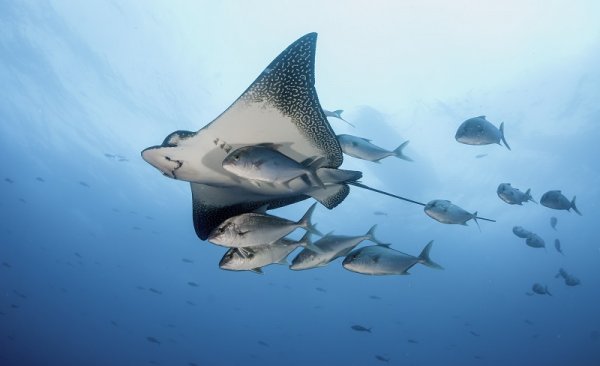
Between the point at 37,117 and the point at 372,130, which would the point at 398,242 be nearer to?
the point at 372,130

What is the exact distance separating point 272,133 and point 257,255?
1.27 m

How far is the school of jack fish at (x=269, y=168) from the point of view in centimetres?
271

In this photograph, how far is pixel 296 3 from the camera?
547 inches

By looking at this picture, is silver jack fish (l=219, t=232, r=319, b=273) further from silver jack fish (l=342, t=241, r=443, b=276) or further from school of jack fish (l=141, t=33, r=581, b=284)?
silver jack fish (l=342, t=241, r=443, b=276)

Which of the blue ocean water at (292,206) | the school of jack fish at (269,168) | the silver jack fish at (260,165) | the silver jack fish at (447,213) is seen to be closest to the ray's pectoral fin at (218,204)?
the school of jack fish at (269,168)

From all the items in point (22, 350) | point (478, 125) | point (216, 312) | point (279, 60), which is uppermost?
point (279, 60)

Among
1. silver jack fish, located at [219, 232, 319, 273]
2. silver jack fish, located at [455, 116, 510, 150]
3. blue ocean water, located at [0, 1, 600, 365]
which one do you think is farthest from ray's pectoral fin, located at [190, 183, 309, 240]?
blue ocean water, located at [0, 1, 600, 365]

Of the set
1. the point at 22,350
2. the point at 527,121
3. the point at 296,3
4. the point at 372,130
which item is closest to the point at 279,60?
the point at 296,3

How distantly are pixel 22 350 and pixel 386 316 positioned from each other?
55537 mm

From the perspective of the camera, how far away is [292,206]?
30.1 meters

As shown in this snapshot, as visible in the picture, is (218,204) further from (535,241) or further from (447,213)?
(535,241)

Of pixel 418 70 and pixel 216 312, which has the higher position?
pixel 418 70

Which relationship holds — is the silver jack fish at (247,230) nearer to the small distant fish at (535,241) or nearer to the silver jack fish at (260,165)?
the silver jack fish at (260,165)

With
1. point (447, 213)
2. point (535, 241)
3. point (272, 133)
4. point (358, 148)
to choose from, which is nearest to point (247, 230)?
point (272, 133)
